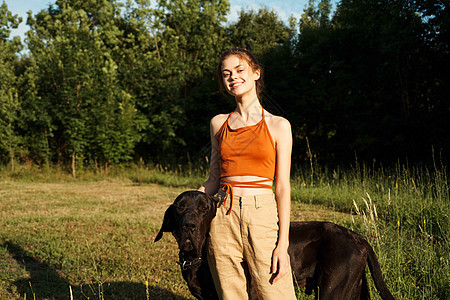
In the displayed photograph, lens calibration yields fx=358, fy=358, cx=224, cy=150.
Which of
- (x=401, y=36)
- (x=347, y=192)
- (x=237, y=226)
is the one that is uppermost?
(x=401, y=36)

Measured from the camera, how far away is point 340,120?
38.8ft

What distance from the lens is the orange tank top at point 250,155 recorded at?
76.1 inches

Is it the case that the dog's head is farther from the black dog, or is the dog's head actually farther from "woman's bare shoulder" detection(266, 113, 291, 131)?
"woman's bare shoulder" detection(266, 113, 291, 131)

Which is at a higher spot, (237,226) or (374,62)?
(374,62)

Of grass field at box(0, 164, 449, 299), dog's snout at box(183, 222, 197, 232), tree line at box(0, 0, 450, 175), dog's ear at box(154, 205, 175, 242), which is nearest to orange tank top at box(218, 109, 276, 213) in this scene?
dog's snout at box(183, 222, 197, 232)

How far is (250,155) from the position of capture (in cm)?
194

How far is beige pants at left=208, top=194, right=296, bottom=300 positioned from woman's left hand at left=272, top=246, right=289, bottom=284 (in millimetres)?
24

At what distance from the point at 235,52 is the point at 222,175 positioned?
72cm

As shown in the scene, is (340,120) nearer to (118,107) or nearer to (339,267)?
(118,107)

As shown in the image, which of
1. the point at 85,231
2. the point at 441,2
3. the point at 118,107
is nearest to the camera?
the point at 85,231

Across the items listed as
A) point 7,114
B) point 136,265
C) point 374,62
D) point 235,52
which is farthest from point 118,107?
point 235,52

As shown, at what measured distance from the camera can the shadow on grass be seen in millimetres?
3756

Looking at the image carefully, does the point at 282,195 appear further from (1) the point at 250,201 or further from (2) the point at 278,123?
(2) the point at 278,123

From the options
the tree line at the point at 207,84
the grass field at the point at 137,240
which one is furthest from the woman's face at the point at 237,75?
the tree line at the point at 207,84
